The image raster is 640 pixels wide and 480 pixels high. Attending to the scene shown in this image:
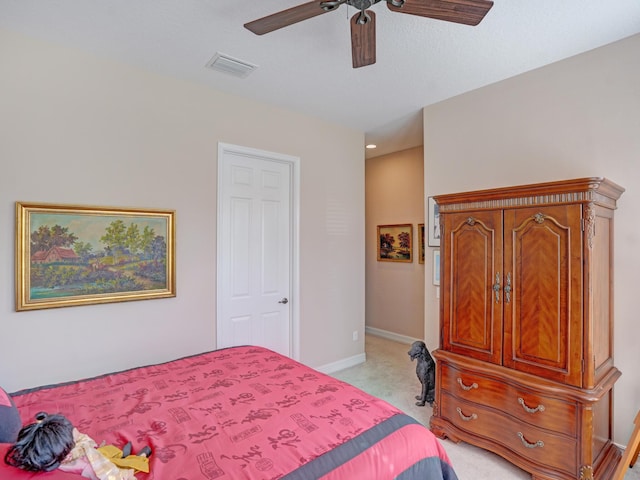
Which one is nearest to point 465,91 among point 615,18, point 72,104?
point 615,18

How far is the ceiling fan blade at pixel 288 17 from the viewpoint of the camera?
1591 millimetres

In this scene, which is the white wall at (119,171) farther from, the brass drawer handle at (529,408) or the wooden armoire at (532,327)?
the brass drawer handle at (529,408)

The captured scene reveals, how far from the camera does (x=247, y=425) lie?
55.7 inches

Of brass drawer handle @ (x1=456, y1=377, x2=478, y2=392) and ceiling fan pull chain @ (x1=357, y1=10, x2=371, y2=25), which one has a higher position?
ceiling fan pull chain @ (x1=357, y1=10, x2=371, y2=25)

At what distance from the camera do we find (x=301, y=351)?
373 centimetres

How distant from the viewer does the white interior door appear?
3.23m

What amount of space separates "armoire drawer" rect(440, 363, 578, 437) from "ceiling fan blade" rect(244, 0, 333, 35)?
2.44 meters

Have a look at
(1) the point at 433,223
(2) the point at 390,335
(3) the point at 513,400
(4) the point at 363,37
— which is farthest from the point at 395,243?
(4) the point at 363,37

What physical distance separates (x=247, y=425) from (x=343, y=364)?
2836mm

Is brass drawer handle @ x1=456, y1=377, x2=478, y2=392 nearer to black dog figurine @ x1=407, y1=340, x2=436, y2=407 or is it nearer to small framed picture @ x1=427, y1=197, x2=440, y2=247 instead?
black dog figurine @ x1=407, y1=340, x2=436, y2=407

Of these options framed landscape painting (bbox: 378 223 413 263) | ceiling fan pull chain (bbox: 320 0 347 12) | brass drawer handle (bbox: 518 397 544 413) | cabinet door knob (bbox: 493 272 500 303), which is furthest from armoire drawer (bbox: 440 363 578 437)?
framed landscape painting (bbox: 378 223 413 263)

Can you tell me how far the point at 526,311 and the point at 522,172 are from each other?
4.15 feet

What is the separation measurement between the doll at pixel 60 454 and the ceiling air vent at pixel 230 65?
2.47 m

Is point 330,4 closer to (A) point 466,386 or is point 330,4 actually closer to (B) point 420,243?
(A) point 466,386
